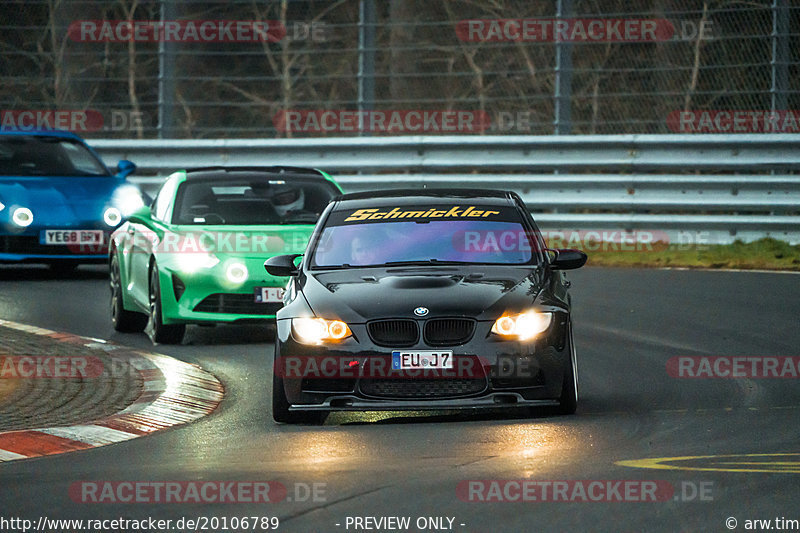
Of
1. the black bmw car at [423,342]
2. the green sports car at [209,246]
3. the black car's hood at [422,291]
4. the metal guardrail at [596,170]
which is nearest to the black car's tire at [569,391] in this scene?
the black bmw car at [423,342]

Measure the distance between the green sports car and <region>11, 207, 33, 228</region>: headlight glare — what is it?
2447 mm

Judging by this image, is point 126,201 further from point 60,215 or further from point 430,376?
point 430,376

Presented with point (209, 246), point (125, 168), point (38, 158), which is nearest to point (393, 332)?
point (209, 246)

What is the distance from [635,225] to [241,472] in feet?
37.6

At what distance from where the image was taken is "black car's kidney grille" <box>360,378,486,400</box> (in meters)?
8.53

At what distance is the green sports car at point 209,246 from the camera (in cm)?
1212

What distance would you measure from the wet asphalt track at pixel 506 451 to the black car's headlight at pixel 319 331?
0.50 m

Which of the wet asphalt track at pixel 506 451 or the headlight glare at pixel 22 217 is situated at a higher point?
the headlight glare at pixel 22 217

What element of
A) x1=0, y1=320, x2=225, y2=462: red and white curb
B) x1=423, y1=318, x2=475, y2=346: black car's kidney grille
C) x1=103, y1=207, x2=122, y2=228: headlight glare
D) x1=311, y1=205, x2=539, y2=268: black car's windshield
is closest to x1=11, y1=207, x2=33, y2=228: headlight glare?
x1=103, y1=207, x2=122, y2=228: headlight glare

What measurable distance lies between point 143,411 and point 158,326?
10.3 feet

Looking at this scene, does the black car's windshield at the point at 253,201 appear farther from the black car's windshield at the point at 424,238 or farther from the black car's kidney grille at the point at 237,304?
the black car's windshield at the point at 424,238

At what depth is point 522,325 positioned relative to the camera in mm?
8625

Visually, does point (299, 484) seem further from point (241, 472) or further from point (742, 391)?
point (742, 391)

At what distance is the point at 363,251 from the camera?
971 centimetres
